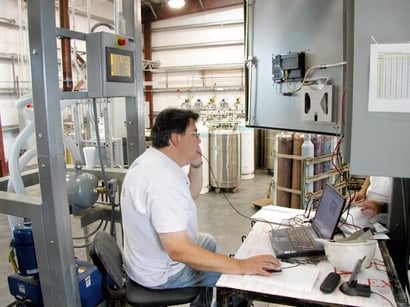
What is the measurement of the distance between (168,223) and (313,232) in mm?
759

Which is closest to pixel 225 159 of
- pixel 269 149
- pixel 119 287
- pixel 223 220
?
pixel 223 220

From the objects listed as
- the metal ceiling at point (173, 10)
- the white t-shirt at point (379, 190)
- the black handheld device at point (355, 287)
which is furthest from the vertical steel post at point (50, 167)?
the metal ceiling at point (173, 10)

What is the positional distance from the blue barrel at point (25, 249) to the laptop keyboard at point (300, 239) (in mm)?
1179

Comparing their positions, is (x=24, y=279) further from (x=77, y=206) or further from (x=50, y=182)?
(x=50, y=182)

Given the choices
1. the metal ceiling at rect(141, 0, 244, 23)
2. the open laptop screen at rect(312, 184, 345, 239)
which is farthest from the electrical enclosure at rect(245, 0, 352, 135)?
the metal ceiling at rect(141, 0, 244, 23)

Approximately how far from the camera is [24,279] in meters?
1.58

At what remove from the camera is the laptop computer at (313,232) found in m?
1.49

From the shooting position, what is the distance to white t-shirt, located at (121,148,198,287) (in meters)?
1.41

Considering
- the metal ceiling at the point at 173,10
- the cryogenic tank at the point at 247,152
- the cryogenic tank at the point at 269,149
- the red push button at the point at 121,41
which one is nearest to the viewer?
the red push button at the point at 121,41

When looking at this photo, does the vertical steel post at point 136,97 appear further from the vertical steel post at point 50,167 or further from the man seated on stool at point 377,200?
the man seated on stool at point 377,200

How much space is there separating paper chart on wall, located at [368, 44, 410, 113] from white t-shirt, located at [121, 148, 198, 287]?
83 centimetres

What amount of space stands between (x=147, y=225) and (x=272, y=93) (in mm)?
990

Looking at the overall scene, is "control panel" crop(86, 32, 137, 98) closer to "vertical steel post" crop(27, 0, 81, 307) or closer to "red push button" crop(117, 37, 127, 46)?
"red push button" crop(117, 37, 127, 46)

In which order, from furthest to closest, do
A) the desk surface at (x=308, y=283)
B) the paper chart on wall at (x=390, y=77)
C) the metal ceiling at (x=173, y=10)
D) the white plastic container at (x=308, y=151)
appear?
the metal ceiling at (x=173, y=10) → the white plastic container at (x=308, y=151) → the desk surface at (x=308, y=283) → the paper chart on wall at (x=390, y=77)
